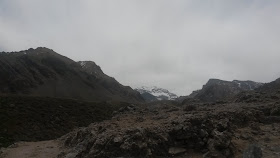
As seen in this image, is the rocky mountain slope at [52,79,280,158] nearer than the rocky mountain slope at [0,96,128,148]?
Yes

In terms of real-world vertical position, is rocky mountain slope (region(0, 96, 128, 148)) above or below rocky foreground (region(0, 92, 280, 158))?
above

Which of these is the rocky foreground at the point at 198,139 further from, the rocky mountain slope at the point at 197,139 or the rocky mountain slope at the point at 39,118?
the rocky mountain slope at the point at 39,118

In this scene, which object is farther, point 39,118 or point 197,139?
point 39,118

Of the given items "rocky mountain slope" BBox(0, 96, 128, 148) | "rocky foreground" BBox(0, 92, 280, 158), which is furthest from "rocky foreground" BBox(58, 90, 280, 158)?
"rocky mountain slope" BBox(0, 96, 128, 148)

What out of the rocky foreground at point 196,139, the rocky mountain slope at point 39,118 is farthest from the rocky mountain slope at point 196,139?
the rocky mountain slope at point 39,118

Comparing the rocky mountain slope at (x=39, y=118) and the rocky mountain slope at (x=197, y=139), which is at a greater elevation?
the rocky mountain slope at (x=39, y=118)

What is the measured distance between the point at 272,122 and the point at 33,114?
6593cm

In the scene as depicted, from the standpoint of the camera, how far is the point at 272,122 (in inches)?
896

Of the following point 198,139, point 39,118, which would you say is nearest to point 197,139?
point 198,139

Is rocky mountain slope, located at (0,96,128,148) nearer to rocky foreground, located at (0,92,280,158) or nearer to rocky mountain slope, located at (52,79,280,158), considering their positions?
rocky mountain slope, located at (52,79,280,158)

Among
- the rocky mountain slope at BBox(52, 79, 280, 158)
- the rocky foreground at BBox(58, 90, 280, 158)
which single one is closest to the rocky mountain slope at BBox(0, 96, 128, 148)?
the rocky mountain slope at BBox(52, 79, 280, 158)

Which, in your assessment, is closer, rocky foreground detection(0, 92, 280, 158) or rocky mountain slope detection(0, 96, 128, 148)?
rocky foreground detection(0, 92, 280, 158)

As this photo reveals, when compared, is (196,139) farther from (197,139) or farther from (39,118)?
(39,118)

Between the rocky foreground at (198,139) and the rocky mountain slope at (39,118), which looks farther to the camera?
the rocky mountain slope at (39,118)
